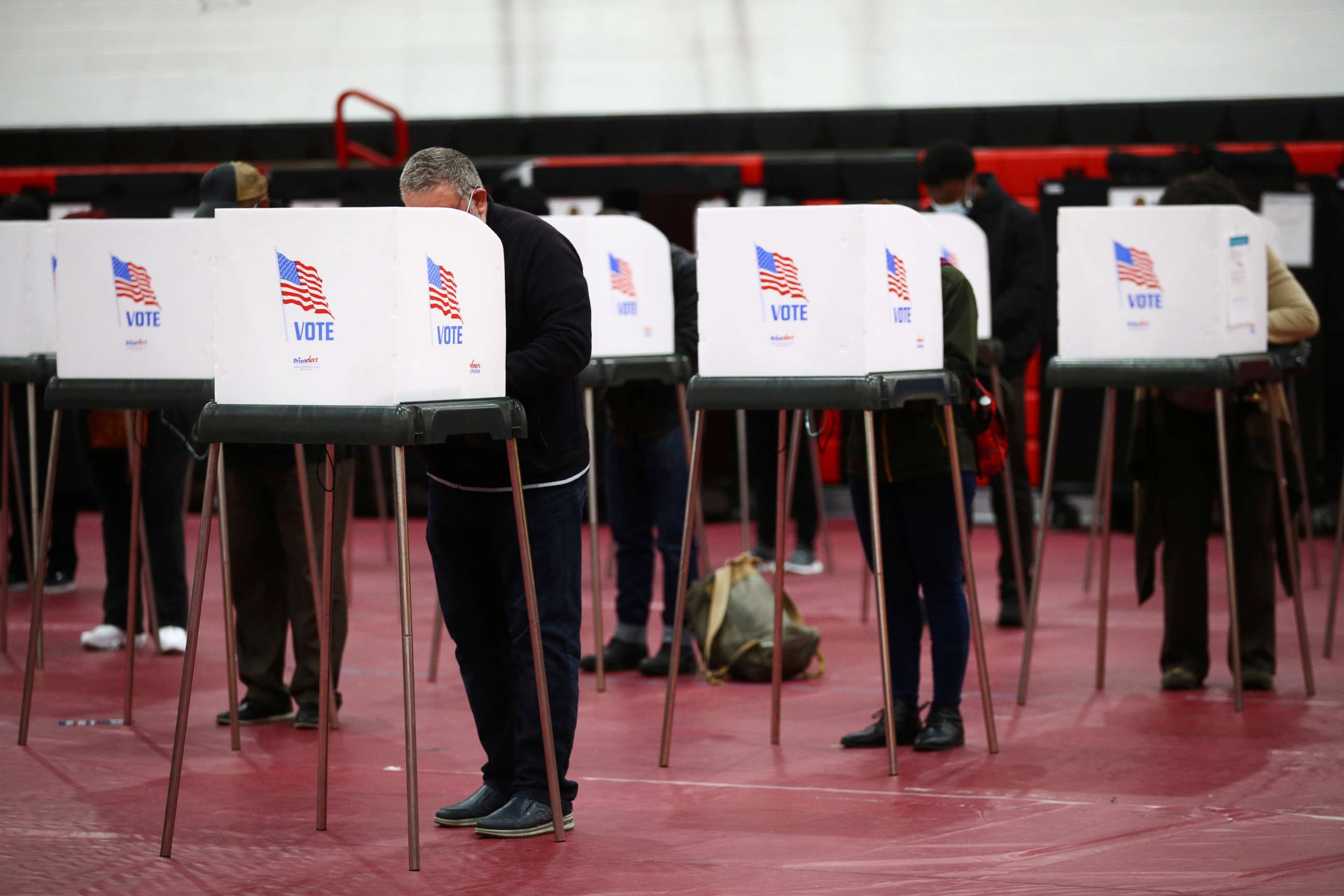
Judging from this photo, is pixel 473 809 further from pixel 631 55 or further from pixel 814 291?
pixel 631 55

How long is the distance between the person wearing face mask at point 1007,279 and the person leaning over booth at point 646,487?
4.32ft

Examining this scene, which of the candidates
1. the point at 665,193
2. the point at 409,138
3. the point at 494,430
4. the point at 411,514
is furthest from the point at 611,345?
the point at 409,138

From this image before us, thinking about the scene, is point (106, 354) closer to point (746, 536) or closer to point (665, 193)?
point (746, 536)

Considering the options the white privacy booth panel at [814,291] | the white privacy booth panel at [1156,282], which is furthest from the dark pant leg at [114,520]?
the white privacy booth panel at [1156,282]

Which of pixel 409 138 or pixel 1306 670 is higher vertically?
pixel 409 138

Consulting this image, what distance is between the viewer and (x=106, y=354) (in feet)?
14.8

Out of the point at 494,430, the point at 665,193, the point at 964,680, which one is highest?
the point at 665,193

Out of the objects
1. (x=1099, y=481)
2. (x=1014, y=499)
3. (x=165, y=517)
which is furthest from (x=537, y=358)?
(x=1099, y=481)

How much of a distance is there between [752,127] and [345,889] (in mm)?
7806

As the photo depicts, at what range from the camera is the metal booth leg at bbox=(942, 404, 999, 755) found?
169 inches

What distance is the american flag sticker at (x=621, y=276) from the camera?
5430mm

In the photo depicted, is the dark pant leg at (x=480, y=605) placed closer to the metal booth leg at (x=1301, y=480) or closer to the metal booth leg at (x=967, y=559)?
the metal booth leg at (x=967, y=559)

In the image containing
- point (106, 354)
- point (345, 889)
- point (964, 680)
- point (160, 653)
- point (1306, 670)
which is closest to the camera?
point (345, 889)

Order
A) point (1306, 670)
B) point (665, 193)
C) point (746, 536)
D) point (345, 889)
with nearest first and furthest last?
point (345, 889) → point (1306, 670) → point (746, 536) → point (665, 193)
